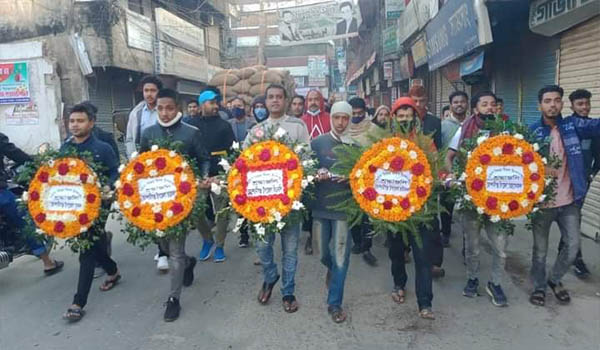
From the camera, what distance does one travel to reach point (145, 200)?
4062mm

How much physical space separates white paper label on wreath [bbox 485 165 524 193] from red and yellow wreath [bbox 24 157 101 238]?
10.7 feet

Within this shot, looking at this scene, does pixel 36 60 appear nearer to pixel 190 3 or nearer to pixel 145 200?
pixel 190 3

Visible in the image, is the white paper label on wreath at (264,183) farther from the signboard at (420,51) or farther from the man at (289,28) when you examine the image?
the man at (289,28)

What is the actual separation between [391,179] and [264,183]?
102cm

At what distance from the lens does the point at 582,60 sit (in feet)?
22.2

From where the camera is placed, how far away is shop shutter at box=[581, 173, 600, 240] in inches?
248

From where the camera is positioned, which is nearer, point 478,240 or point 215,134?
point 478,240

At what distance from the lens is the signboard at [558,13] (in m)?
5.99

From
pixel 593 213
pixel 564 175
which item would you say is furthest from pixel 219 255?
pixel 593 213

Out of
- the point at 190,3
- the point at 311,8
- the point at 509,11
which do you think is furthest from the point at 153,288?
the point at 190,3

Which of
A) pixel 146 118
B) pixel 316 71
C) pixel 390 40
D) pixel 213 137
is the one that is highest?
pixel 316 71

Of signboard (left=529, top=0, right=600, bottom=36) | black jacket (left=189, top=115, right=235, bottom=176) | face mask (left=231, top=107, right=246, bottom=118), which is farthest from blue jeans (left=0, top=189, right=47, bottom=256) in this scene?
signboard (left=529, top=0, right=600, bottom=36)

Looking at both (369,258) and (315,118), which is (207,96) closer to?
(315,118)

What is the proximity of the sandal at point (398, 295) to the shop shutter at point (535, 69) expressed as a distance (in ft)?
15.8
